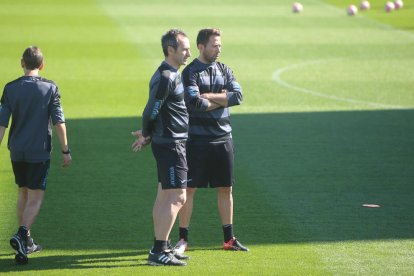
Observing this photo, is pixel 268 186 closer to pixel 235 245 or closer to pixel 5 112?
pixel 235 245

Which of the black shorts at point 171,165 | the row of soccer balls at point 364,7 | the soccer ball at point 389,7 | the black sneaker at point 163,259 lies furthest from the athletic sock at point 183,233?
the soccer ball at point 389,7

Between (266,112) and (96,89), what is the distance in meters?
3.90

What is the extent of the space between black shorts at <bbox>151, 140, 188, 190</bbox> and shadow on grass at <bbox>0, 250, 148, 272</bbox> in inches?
30.6

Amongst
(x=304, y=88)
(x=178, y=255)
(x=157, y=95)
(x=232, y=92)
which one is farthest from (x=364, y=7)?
(x=157, y=95)

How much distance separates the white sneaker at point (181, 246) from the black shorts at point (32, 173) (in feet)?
4.48

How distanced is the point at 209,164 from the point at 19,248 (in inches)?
76.8

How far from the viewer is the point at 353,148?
48.1 ft

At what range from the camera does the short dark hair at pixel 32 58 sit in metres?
9.11

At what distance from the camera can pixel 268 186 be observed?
12359mm

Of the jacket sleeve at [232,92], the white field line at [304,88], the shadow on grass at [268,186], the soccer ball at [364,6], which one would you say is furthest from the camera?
the soccer ball at [364,6]

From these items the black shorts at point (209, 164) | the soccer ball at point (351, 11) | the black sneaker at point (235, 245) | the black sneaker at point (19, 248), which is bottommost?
the black sneaker at point (235, 245)

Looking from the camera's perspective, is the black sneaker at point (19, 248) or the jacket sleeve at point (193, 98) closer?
the black sneaker at point (19, 248)

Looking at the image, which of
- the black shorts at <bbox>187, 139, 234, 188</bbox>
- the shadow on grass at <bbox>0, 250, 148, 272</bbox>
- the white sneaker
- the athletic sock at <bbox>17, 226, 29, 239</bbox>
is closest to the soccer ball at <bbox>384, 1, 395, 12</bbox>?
the black shorts at <bbox>187, 139, 234, 188</bbox>

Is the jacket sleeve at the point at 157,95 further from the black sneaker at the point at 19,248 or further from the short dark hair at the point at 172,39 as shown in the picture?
the black sneaker at the point at 19,248
